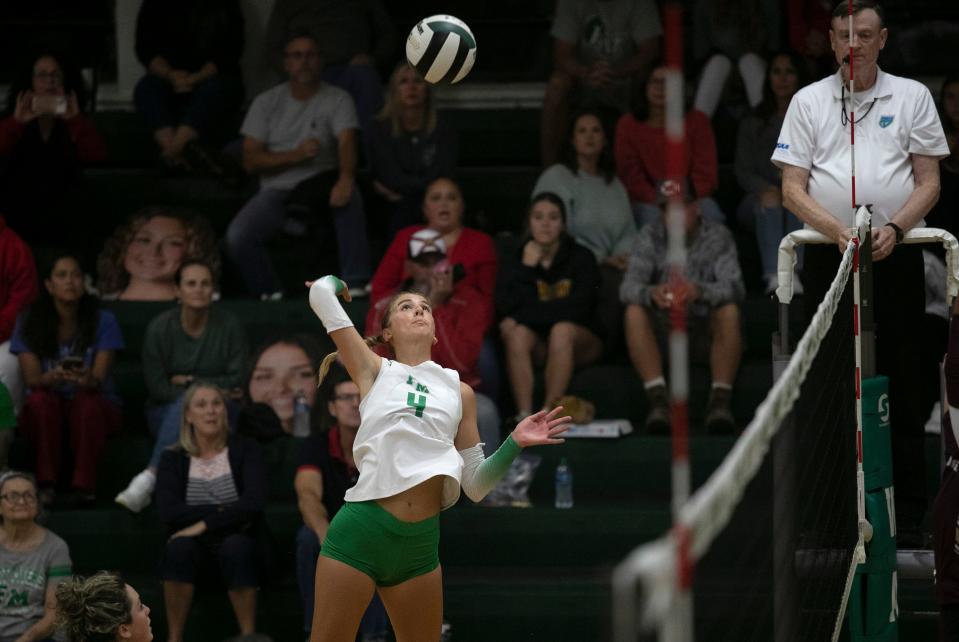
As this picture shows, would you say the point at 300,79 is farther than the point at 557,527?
Yes

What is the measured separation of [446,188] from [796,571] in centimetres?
454

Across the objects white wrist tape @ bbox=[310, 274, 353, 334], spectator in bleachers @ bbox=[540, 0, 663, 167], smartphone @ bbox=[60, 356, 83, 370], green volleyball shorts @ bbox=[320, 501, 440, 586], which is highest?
spectator in bleachers @ bbox=[540, 0, 663, 167]

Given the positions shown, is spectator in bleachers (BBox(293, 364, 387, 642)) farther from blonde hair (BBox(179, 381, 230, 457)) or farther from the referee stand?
the referee stand

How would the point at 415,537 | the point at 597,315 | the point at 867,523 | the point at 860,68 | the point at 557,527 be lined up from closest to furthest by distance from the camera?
the point at 415,537
the point at 867,523
the point at 860,68
the point at 557,527
the point at 597,315

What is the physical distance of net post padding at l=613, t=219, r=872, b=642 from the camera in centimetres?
312

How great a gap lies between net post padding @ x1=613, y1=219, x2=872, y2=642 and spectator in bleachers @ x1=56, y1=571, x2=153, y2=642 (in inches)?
88.9

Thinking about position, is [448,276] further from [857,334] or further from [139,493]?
[857,334]

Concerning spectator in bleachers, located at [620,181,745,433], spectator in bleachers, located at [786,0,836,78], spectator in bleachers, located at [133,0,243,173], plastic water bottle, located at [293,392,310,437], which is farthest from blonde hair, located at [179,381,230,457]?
spectator in bleachers, located at [786,0,836,78]

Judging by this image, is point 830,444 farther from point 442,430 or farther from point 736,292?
point 736,292

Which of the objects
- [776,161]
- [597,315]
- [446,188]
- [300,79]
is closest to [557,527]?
[597,315]

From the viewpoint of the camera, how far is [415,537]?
→ 642cm

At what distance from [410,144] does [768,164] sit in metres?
2.48

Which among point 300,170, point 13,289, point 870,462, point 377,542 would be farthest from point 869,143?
point 13,289

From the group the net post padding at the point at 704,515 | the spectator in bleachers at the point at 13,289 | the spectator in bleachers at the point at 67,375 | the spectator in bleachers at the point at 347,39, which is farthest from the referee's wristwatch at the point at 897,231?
the spectator in bleachers at the point at 13,289
